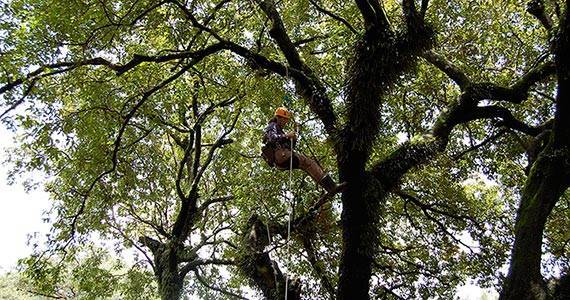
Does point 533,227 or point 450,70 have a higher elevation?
A: point 450,70

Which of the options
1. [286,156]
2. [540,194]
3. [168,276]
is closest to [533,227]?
[540,194]

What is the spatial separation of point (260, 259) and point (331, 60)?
4.31 meters

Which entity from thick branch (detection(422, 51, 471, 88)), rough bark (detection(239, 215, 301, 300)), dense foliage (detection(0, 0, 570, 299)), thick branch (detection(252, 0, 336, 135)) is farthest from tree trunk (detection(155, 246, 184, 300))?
thick branch (detection(422, 51, 471, 88))

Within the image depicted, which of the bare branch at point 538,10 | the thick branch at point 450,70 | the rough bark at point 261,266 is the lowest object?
the rough bark at point 261,266

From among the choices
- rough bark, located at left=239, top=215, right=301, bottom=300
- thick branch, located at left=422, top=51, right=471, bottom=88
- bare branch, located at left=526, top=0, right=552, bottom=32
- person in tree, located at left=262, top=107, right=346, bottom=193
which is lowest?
rough bark, located at left=239, top=215, right=301, bottom=300

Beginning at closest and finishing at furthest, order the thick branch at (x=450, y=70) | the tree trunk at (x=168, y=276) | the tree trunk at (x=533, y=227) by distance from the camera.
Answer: the tree trunk at (x=533, y=227), the thick branch at (x=450, y=70), the tree trunk at (x=168, y=276)

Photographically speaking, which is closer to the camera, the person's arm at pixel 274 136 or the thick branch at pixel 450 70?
the person's arm at pixel 274 136

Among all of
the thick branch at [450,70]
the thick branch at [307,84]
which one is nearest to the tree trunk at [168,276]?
the thick branch at [307,84]

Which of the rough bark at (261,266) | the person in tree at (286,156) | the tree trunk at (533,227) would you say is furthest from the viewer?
the person in tree at (286,156)

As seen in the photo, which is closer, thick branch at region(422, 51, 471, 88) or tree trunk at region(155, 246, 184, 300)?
thick branch at region(422, 51, 471, 88)

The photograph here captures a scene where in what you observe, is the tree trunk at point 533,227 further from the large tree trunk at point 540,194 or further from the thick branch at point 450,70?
the thick branch at point 450,70

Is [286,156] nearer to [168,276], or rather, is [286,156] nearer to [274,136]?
[274,136]

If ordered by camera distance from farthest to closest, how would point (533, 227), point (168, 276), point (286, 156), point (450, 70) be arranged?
point (168, 276) < point (450, 70) < point (286, 156) < point (533, 227)

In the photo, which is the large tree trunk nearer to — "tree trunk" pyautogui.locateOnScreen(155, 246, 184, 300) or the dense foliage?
the dense foliage
